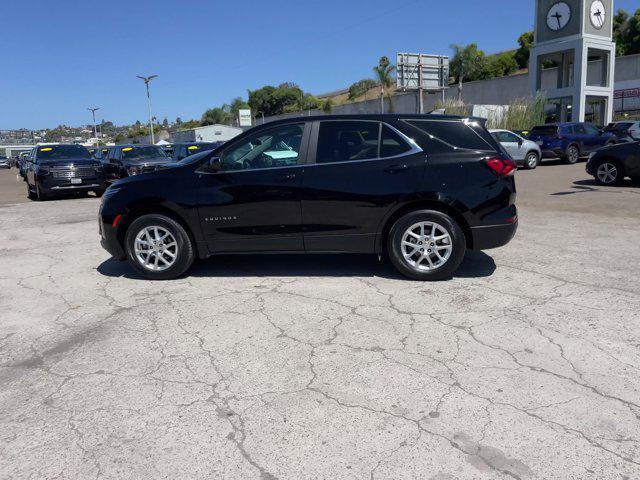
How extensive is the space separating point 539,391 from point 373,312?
67.9 inches

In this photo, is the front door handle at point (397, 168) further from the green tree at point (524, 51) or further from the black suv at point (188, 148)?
the green tree at point (524, 51)

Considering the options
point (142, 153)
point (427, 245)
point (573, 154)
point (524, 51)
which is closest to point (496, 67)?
point (524, 51)

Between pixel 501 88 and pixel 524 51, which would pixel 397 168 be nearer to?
pixel 501 88

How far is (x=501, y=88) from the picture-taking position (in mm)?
53406

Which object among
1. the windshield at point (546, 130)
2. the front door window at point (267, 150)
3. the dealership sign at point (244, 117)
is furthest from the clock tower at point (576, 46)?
the dealership sign at point (244, 117)

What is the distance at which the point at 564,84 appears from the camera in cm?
4119

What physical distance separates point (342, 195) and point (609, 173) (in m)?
10.6

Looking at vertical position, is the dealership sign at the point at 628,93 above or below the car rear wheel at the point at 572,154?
above

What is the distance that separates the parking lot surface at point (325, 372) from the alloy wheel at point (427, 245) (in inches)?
10.0

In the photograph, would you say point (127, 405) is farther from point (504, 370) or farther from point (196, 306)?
point (504, 370)

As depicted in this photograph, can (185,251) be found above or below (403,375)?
above

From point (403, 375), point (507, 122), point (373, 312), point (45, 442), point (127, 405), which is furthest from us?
point (507, 122)

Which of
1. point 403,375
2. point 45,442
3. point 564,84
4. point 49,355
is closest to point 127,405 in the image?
point 45,442

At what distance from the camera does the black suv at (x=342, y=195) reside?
551 cm
